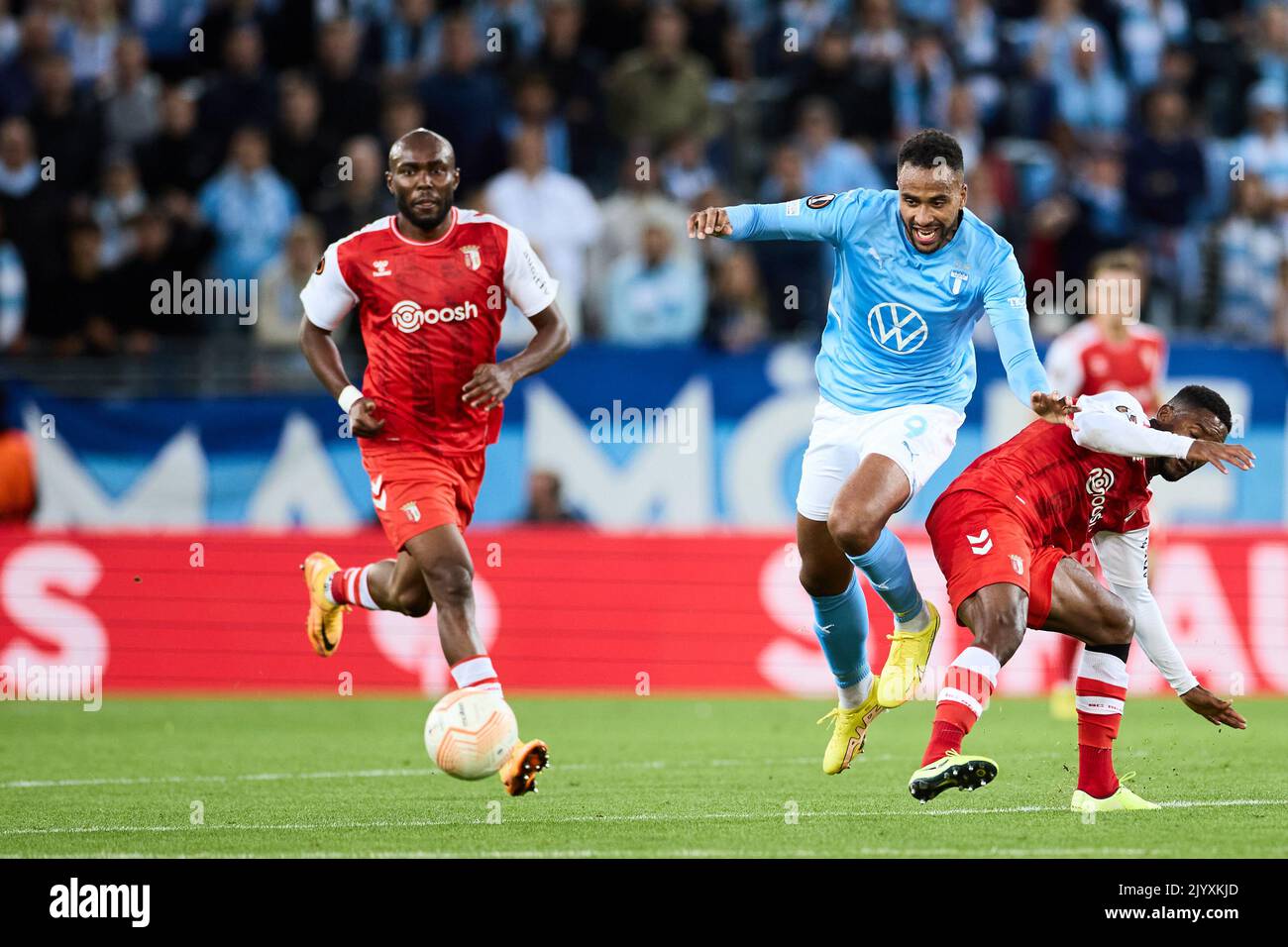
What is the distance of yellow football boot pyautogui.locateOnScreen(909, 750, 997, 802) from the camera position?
25.0 feet

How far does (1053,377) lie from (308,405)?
19.5ft

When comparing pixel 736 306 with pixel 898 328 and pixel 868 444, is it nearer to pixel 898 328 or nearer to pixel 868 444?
pixel 898 328

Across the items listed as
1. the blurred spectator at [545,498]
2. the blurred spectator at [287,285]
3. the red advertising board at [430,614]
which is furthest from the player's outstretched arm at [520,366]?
the blurred spectator at [287,285]

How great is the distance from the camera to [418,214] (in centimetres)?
942

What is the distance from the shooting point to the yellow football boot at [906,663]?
9.32 metres

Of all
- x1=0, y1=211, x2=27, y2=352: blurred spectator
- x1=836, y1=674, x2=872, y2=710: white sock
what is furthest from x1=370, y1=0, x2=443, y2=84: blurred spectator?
x1=836, y1=674, x2=872, y2=710: white sock

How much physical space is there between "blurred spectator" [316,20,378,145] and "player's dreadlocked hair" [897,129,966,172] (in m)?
9.59

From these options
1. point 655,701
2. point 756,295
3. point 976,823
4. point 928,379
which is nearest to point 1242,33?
point 756,295

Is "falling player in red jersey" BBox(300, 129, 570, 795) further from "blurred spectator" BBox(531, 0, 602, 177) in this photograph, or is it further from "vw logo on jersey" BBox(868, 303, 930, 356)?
"blurred spectator" BBox(531, 0, 602, 177)

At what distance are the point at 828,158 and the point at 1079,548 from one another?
8703mm

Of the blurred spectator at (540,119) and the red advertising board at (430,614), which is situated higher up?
the blurred spectator at (540,119)

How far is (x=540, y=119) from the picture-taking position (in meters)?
17.5

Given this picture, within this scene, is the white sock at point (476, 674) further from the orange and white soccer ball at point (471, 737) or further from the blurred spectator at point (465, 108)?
the blurred spectator at point (465, 108)

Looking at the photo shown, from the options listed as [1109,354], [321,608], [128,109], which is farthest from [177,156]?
[1109,354]
